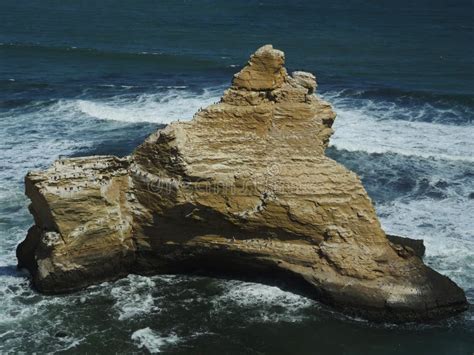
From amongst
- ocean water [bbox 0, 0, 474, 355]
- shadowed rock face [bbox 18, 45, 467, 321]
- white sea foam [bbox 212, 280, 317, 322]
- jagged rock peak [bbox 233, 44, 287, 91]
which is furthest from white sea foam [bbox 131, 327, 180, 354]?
jagged rock peak [bbox 233, 44, 287, 91]

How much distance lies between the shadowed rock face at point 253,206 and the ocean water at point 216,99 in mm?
777

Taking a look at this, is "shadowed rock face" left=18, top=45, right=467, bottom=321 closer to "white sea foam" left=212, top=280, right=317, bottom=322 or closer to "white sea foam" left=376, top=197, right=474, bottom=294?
"white sea foam" left=212, top=280, right=317, bottom=322

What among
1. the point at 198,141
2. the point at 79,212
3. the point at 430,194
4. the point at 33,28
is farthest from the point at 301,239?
the point at 33,28

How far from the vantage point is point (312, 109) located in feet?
67.3

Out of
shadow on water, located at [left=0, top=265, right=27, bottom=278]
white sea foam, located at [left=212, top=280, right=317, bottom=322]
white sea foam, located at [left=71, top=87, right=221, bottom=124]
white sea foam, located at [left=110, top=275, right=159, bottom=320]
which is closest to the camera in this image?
white sea foam, located at [left=212, top=280, right=317, bottom=322]

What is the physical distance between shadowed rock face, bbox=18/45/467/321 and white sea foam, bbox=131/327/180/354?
2706 millimetres

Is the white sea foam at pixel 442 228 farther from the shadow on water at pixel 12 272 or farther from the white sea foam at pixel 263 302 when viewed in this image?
the shadow on water at pixel 12 272

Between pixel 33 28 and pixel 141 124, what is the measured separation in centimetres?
3046

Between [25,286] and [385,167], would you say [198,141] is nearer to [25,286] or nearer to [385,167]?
[25,286]

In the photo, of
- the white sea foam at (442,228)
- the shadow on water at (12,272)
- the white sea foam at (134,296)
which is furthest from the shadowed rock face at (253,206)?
the white sea foam at (442,228)

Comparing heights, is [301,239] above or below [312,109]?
below

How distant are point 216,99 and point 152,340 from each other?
24.5m

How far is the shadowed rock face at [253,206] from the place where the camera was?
19781mm

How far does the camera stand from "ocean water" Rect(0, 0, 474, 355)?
755 inches
